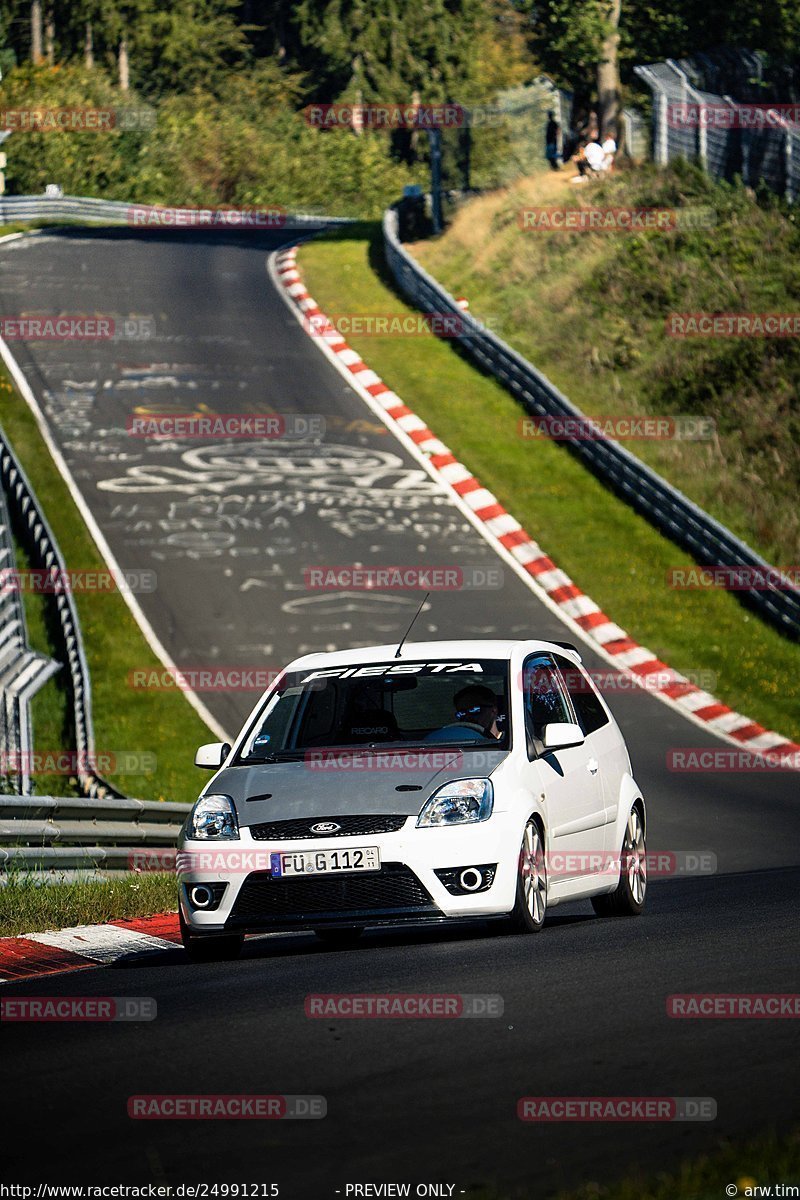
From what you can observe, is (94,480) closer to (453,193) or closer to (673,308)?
(673,308)

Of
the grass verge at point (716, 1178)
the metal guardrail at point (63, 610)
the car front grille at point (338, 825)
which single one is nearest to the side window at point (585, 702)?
the car front grille at point (338, 825)

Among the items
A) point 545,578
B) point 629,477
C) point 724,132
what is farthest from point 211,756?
point 724,132

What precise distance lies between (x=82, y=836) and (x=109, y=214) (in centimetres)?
4477

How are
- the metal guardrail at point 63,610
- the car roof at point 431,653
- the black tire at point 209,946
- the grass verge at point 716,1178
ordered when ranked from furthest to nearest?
the metal guardrail at point 63,610, the car roof at point 431,653, the black tire at point 209,946, the grass verge at point 716,1178

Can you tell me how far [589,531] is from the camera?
2667 cm

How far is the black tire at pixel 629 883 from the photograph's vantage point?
10.6 meters

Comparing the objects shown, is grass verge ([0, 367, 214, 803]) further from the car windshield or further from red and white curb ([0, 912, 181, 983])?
the car windshield

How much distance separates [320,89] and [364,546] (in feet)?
222

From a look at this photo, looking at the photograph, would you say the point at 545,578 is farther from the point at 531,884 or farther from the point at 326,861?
the point at 326,861

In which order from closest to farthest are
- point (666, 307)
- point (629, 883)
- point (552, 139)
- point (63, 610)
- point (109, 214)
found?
1. point (629, 883)
2. point (63, 610)
3. point (666, 307)
4. point (552, 139)
5. point (109, 214)

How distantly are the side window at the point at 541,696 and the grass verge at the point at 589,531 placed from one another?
1046 centimetres

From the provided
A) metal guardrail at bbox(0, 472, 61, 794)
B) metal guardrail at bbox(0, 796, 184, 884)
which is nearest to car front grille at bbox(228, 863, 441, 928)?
metal guardrail at bbox(0, 796, 184, 884)

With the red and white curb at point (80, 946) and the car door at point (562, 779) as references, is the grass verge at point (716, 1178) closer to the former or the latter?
the red and white curb at point (80, 946)

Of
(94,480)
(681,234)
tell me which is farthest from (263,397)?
(681,234)
